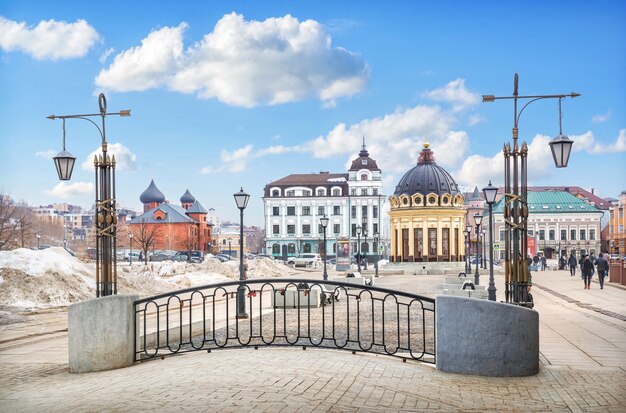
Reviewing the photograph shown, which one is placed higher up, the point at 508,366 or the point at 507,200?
the point at 507,200

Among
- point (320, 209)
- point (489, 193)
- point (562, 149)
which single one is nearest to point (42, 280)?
point (489, 193)

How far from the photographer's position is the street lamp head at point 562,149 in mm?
11133

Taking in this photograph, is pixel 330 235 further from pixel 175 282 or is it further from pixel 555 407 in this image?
pixel 555 407

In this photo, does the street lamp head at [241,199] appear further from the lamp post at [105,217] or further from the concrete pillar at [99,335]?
the concrete pillar at [99,335]

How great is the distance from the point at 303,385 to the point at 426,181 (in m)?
44.3

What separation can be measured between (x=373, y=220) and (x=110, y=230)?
258 feet

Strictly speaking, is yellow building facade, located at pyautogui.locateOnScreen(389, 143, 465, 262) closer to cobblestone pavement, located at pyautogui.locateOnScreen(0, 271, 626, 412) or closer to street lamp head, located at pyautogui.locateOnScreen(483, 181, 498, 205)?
street lamp head, located at pyautogui.locateOnScreen(483, 181, 498, 205)

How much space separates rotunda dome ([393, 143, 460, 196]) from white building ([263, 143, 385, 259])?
3671 cm

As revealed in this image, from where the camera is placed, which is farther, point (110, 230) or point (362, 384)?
point (110, 230)

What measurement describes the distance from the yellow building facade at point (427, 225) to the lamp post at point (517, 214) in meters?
36.6

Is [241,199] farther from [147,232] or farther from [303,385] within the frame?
[147,232]

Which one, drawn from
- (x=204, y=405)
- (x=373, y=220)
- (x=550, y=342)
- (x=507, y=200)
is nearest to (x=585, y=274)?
(x=550, y=342)

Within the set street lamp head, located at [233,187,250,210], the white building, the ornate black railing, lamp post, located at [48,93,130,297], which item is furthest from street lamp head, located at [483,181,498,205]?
the white building

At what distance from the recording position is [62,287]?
2189cm
